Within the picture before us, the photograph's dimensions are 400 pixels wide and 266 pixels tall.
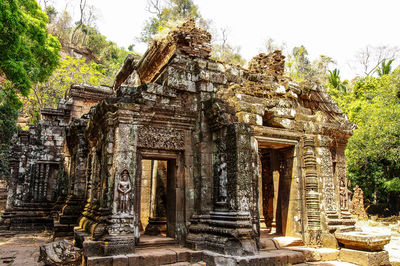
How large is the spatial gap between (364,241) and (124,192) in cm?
499

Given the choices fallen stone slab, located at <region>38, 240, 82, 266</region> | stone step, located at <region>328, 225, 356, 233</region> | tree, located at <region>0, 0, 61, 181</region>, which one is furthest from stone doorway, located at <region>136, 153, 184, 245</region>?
tree, located at <region>0, 0, 61, 181</region>

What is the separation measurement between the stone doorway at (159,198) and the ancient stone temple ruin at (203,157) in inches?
1.1

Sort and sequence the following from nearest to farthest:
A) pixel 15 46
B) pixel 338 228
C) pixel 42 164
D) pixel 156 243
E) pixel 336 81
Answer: pixel 156 243 < pixel 338 228 < pixel 15 46 < pixel 42 164 < pixel 336 81

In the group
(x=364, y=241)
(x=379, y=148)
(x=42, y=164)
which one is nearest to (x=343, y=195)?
(x=364, y=241)

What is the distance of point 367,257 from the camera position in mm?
6238

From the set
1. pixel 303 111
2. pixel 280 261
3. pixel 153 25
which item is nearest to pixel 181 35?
pixel 303 111

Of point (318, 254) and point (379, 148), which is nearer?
point (318, 254)

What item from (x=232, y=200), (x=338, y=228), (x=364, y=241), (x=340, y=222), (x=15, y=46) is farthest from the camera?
(x=15, y=46)

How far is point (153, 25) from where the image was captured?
3108cm

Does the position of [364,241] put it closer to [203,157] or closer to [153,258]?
[203,157]

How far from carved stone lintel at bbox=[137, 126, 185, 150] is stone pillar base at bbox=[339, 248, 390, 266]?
429 centimetres

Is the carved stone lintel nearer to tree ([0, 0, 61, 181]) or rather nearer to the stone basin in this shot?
the stone basin

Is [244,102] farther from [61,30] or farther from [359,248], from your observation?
[61,30]

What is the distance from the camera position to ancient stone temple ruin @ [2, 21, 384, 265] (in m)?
5.86
